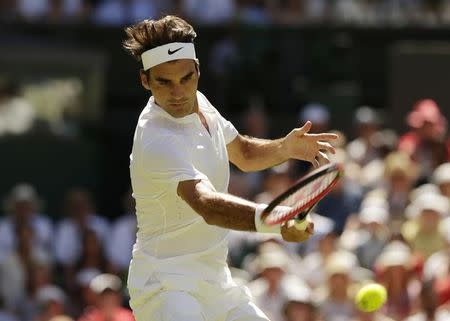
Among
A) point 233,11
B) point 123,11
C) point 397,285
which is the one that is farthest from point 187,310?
point 123,11

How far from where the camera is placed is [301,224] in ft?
18.8

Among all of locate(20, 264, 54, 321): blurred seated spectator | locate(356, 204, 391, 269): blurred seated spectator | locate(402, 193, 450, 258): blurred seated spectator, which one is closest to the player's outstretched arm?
locate(402, 193, 450, 258): blurred seated spectator

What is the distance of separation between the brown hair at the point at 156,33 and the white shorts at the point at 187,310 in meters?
1.10

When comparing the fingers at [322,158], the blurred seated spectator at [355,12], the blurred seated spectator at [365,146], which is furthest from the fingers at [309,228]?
the blurred seated spectator at [355,12]

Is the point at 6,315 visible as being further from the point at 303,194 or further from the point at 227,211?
the point at 303,194

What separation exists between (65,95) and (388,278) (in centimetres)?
581

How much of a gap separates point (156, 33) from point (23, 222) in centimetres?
686

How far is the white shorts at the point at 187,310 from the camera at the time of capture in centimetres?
629

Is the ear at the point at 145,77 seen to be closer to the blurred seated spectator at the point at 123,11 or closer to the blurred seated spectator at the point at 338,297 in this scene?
the blurred seated spectator at the point at 338,297

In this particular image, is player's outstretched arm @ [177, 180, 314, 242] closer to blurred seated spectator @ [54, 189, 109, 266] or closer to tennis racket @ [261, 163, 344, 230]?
tennis racket @ [261, 163, 344, 230]

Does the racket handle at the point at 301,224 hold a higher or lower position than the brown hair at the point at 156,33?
lower

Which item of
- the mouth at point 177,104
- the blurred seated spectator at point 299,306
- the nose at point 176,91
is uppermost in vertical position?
the nose at point 176,91

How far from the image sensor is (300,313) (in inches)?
408

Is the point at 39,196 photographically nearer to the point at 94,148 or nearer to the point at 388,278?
the point at 94,148
